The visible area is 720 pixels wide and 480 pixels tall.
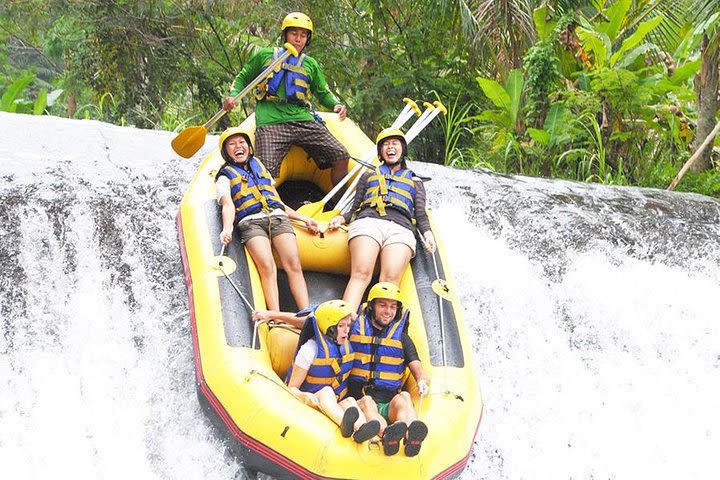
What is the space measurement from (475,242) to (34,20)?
7.13m

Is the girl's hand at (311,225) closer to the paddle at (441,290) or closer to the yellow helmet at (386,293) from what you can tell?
the paddle at (441,290)

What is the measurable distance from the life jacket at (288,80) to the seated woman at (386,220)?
74 centimetres

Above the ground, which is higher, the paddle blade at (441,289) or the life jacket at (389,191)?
the life jacket at (389,191)

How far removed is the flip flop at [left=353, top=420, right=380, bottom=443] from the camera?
12.1ft

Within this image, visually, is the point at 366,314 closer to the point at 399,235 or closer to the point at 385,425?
the point at 385,425

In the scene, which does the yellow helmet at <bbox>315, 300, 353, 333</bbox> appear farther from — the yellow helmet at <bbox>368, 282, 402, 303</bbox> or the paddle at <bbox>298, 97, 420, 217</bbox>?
the paddle at <bbox>298, 97, 420, 217</bbox>

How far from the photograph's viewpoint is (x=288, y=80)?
571 cm

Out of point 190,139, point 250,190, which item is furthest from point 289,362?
point 190,139

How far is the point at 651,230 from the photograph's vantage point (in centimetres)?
712

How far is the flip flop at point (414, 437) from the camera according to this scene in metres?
3.72

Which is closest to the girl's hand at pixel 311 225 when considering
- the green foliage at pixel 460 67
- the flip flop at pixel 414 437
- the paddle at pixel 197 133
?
the paddle at pixel 197 133

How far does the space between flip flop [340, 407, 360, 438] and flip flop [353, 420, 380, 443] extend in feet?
0.14

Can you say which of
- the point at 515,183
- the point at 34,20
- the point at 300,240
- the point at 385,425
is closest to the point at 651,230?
the point at 515,183

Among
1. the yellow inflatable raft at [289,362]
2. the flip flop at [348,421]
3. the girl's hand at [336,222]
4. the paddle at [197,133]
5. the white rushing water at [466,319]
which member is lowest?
the white rushing water at [466,319]
